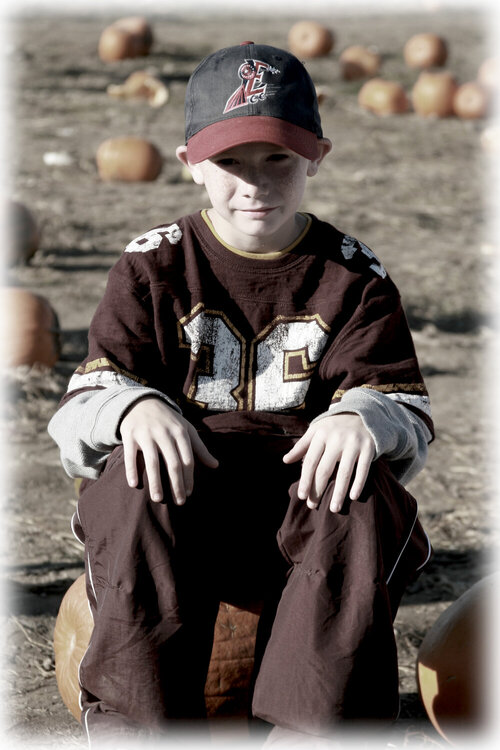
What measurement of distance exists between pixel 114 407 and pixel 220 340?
0.40m

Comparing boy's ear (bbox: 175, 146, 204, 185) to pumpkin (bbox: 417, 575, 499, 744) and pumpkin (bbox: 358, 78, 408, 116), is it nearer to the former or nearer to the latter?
pumpkin (bbox: 417, 575, 499, 744)

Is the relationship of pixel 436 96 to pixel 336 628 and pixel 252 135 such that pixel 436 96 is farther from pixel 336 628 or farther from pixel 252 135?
pixel 336 628

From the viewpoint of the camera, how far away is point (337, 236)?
9.61 ft

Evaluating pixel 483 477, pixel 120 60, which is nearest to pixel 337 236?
pixel 483 477

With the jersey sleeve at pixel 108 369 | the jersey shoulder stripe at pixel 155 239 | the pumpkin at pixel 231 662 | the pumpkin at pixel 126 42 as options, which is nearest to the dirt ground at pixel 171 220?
the pumpkin at pixel 126 42

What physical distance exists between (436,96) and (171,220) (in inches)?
240

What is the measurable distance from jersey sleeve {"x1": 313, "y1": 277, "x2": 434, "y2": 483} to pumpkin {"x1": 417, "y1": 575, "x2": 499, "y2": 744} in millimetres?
523

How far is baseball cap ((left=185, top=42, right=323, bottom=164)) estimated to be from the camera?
2.65 meters

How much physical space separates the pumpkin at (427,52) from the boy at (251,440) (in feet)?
51.5

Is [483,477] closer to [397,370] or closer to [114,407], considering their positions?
[397,370]

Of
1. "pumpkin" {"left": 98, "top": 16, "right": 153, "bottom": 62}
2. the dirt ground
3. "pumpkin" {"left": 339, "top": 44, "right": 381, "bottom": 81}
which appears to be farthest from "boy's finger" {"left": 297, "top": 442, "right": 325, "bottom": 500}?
"pumpkin" {"left": 98, "top": 16, "right": 153, "bottom": 62}

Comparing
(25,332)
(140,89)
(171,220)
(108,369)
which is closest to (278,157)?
(108,369)

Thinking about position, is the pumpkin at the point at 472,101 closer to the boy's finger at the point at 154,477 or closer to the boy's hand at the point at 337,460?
the boy's hand at the point at 337,460

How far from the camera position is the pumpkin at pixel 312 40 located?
18484 mm
